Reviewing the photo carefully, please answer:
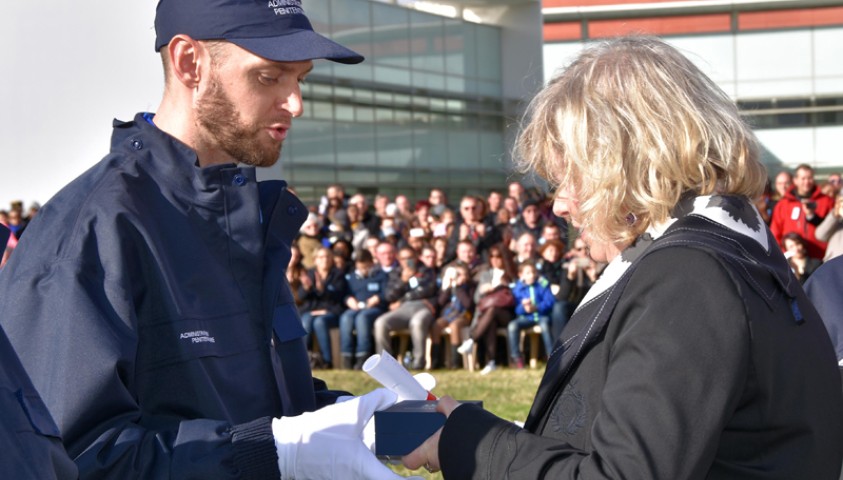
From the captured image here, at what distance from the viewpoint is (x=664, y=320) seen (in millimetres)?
1698

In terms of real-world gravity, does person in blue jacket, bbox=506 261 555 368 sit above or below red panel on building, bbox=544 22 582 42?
below

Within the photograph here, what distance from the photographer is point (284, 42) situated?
91.8 inches

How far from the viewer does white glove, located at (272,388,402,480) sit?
208 centimetres

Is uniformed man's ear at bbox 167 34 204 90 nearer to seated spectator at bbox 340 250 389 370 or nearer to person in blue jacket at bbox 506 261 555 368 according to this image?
person in blue jacket at bbox 506 261 555 368

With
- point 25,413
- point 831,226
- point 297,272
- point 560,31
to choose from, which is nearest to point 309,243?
point 297,272

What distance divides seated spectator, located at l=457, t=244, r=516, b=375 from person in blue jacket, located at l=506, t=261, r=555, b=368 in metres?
0.15

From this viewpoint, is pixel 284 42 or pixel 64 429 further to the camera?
pixel 284 42

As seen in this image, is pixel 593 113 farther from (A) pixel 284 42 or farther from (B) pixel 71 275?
(B) pixel 71 275

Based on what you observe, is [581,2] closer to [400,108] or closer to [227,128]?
[400,108]

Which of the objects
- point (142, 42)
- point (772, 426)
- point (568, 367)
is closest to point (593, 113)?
point (568, 367)

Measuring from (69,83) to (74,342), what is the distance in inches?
405

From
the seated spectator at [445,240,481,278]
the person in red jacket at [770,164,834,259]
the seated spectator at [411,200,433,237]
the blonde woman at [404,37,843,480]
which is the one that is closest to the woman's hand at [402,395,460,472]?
the blonde woman at [404,37,843,480]

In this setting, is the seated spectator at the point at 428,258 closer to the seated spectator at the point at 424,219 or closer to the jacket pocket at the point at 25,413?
the seated spectator at the point at 424,219

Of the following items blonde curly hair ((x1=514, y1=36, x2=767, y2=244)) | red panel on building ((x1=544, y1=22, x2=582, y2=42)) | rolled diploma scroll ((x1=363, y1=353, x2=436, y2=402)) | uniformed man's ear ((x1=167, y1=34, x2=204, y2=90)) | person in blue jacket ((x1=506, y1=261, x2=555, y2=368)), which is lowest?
person in blue jacket ((x1=506, y1=261, x2=555, y2=368))
